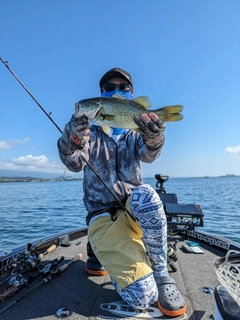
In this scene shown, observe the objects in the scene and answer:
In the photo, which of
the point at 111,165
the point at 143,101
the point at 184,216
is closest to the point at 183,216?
the point at 184,216

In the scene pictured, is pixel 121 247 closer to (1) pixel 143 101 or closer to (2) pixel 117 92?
(1) pixel 143 101

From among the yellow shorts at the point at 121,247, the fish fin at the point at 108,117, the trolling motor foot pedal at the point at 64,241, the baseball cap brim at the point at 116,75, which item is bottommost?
the trolling motor foot pedal at the point at 64,241

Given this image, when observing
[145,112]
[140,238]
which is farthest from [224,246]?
[145,112]

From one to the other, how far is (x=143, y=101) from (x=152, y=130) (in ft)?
1.19

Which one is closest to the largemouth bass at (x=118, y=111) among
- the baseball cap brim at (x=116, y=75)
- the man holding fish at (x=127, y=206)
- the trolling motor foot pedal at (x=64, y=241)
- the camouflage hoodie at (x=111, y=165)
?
the man holding fish at (x=127, y=206)

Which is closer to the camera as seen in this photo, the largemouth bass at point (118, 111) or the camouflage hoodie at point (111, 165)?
the largemouth bass at point (118, 111)

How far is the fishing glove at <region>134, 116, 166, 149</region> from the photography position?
237cm

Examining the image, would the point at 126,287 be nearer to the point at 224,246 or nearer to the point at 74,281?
the point at 74,281

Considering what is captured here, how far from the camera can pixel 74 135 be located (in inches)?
94.4

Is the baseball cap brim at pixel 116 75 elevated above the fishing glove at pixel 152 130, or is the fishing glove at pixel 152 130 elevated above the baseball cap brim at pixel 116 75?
the baseball cap brim at pixel 116 75

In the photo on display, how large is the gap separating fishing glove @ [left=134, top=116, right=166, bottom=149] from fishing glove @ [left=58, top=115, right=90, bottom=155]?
0.54 metres

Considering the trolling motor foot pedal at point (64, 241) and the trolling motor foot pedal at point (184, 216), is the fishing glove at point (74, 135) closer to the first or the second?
the trolling motor foot pedal at point (64, 241)

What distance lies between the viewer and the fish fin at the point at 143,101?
8.20 feet

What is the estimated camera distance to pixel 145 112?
244 cm
